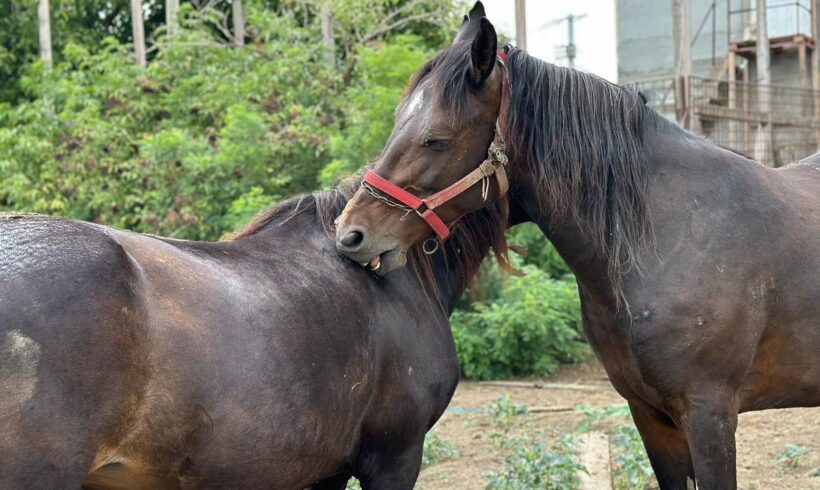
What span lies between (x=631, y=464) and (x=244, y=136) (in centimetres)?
677

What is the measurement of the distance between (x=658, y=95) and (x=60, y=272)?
1120cm

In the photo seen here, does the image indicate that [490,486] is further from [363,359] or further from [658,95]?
[658,95]

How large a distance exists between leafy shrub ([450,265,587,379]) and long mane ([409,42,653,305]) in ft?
16.1

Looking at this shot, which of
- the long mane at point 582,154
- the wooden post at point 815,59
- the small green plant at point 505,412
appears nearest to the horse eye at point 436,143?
the long mane at point 582,154

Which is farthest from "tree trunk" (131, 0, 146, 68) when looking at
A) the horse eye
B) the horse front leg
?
the horse front leg

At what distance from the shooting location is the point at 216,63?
13.0m

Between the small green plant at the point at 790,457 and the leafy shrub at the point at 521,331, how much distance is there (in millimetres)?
3159

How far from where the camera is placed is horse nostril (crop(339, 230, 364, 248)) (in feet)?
9.44

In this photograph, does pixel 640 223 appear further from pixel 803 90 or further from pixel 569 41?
pixel 569 41

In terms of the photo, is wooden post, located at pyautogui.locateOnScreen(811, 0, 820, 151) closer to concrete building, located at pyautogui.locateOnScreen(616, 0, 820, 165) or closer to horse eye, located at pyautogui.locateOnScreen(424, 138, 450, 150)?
concrete building, located at pyautogui.locateOnScreen(616, 0, 820, 165)

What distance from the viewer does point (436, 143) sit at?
2.87 m

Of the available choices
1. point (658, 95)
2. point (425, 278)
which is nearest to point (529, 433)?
point (425, 278)

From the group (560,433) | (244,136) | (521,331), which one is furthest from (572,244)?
(244,136)

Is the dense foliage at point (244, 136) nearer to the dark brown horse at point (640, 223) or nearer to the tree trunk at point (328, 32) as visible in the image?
the tree trunk at point (328, 32)
